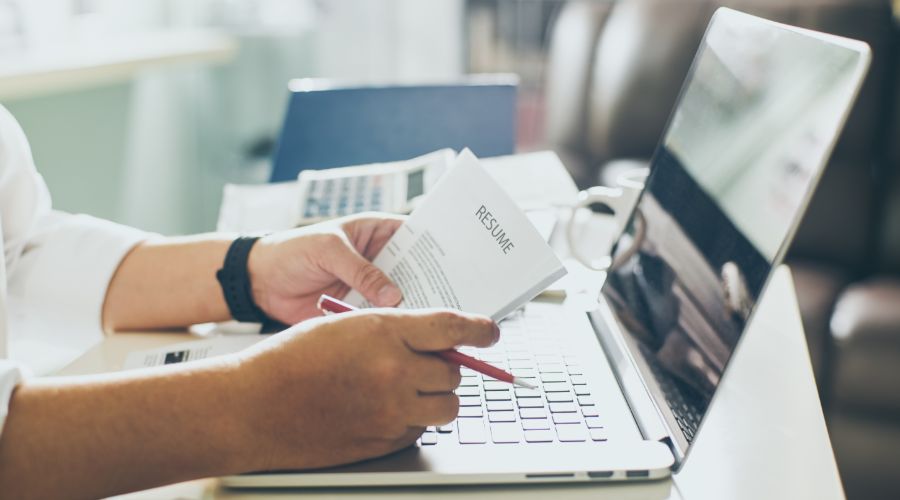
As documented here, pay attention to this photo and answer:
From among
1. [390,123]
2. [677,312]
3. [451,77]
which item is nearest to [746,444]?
[677,312]

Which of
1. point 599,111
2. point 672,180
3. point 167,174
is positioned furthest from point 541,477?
point 167,174

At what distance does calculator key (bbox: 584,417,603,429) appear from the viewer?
56 cm

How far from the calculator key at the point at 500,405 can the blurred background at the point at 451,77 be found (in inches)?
45.3

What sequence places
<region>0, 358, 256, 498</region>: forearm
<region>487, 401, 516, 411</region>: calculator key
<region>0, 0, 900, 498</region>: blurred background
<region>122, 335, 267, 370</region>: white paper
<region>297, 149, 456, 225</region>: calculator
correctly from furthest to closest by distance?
<region>0, 0, 900, 498</region>: blurred background
<region>297, 149, 456, 225</region>: calculator
<region>122, 335, 267, 370</region>: white paper
<region>487, 401, 516, 411</region>: calculator key
<region>0, 358, 256, 498</region>: forearm

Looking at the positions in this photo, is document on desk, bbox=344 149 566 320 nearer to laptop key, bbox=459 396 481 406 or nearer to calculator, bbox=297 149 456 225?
laptop key, bbox=459 396 481 406

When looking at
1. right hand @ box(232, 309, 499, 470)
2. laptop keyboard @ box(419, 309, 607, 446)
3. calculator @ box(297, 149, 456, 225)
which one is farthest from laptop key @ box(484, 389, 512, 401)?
calculator @ box(297, 149, 456, 225)

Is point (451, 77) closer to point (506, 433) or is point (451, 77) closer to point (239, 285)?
point (239, 285)

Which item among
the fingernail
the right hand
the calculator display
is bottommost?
the calculator display

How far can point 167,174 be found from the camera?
2.14 meters

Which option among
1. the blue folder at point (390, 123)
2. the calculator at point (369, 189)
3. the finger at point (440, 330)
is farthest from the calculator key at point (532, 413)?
the blue folder at point (390, 123)

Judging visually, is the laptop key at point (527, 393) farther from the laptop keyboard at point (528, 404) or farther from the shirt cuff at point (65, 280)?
the shirt cuff at point (65, 280)

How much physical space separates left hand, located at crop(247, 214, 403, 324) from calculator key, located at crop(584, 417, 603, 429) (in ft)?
0.79

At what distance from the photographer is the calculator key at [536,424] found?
0.56 m

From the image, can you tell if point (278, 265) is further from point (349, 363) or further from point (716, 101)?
point (716, 101)
